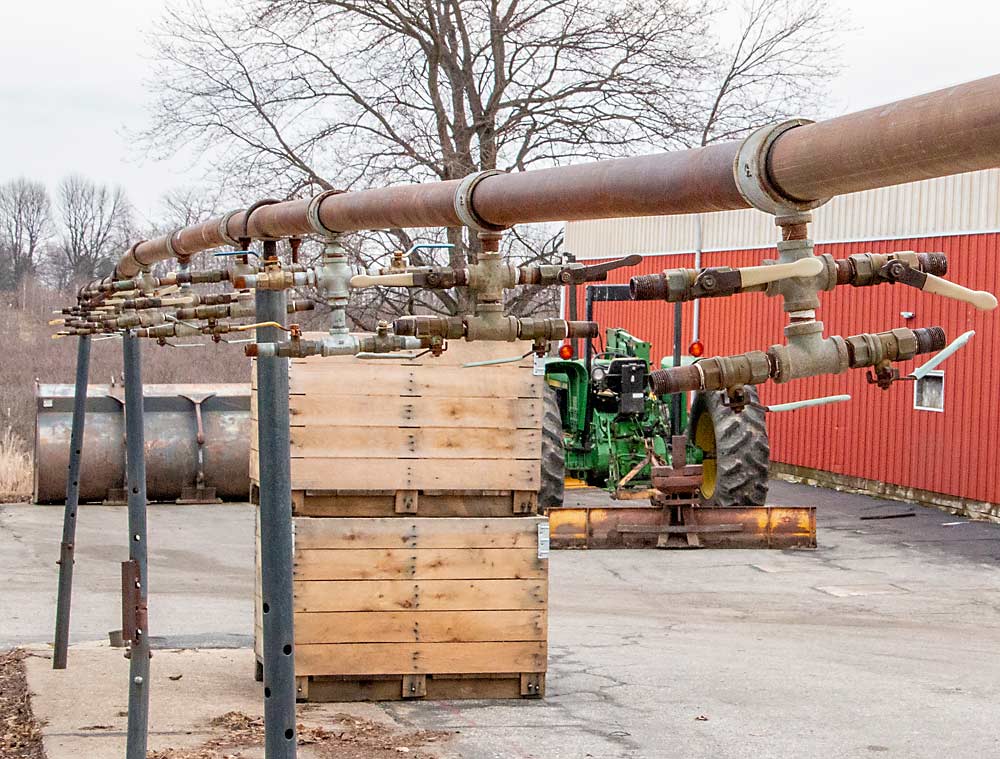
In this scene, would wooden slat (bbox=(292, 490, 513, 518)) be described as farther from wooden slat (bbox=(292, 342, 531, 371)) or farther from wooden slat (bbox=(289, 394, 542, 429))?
wooden slat (bbox=(292, 342, 531, 371))

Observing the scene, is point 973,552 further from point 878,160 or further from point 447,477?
point 878,160

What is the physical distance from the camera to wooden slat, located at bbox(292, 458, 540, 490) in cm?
891

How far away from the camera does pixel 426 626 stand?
29.5ft

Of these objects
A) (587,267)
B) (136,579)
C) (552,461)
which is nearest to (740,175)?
(587,267)

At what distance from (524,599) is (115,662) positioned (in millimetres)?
2912

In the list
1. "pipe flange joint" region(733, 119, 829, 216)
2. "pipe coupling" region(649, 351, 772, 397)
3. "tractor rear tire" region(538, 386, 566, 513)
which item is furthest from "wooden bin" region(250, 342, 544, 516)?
"tractor rear tire" region(538, 386, 566, 513)

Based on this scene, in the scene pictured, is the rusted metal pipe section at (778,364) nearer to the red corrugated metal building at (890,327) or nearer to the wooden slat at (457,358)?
the wooden slat at (457,358)

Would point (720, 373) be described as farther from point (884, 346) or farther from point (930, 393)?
point (930, 393)

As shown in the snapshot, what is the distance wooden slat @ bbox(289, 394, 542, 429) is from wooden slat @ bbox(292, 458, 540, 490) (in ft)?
0.75

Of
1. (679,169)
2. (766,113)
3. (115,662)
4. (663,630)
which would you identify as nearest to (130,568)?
(115,662)

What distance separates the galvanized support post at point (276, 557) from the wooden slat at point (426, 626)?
12.6ft

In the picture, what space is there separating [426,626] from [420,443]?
112cm

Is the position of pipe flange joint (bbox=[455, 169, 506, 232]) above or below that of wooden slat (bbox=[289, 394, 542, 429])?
above

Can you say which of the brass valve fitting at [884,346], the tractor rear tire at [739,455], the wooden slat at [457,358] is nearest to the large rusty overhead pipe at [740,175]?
the brass valve fitting at [884,346]
